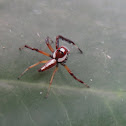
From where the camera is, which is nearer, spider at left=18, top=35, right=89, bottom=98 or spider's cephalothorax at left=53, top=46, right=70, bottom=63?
spider at left=18, top=35, right=89, bottom=98

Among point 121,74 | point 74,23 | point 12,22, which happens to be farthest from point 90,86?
point 12,22

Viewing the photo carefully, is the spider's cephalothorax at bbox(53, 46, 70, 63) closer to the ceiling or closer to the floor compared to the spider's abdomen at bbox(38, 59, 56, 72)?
closer to the ceiling

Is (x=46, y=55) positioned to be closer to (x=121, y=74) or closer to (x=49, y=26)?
(x=49, y=26)

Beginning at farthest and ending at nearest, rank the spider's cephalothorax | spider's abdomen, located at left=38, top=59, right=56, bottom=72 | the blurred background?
the spider's cephalothorax, spider's abdomen, located at left=38, top=59, right=56, bottom=72, the blurred background

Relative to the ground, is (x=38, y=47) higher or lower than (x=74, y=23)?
lower

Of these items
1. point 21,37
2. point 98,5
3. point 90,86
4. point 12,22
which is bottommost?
point 90,86
